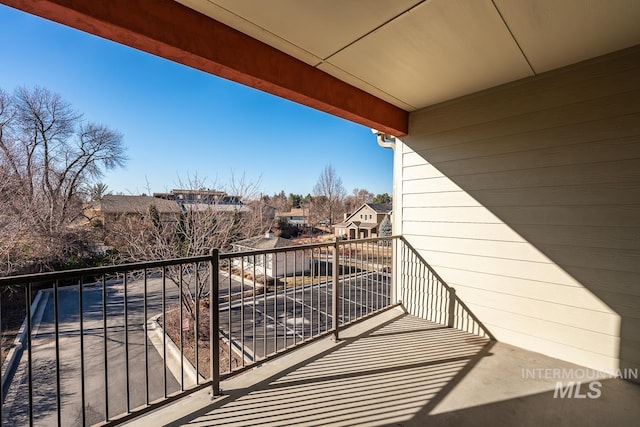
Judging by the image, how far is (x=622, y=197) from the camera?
1.89 meters

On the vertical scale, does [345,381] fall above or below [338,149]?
below

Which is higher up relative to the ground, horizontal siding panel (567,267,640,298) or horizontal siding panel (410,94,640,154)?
horizontal siding panel (410,94,640,154)

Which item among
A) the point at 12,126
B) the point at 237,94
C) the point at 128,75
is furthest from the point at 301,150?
the point at 12,126

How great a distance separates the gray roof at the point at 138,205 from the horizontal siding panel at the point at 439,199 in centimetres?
778

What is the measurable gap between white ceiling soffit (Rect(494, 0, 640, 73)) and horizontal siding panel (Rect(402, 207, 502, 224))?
4.16ft

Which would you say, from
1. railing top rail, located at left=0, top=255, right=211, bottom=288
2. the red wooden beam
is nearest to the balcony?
railing top rail, located at left=0, top=255, right=211, bottom=288

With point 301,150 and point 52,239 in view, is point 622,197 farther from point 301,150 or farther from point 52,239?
point 301,150

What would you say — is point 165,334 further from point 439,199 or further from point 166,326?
point 166,326

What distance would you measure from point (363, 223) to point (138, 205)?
13406 millimetres

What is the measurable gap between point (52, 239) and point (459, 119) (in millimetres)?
12409

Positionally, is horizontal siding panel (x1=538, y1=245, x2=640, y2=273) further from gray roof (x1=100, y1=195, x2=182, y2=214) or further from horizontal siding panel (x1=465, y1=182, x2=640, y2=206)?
gray roof (x1=100, y1=195, x2=182, y2=214)

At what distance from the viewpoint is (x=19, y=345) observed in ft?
19.8

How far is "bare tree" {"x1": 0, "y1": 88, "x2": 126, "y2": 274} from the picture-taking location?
853cm

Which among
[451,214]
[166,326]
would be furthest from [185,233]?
[451,214]
